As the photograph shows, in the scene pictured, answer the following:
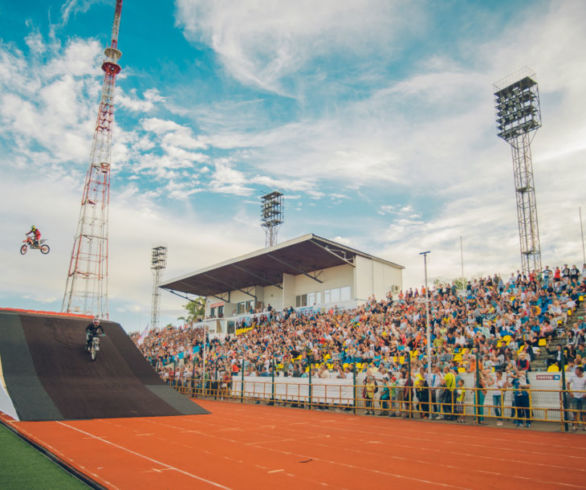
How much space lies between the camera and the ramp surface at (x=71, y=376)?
47.3ft

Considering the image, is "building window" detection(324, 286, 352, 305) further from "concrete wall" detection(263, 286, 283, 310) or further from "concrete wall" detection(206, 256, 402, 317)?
"concrete wall" detection(263, 286, 283, 310)

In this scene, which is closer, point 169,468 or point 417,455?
point 169,468

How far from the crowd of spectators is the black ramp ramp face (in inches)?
445

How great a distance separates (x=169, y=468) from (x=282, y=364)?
59.4 ft

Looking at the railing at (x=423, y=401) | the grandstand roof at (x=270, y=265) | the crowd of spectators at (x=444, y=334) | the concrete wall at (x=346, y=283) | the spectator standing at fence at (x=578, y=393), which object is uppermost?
the grandstand roof at (x=270, y=265)

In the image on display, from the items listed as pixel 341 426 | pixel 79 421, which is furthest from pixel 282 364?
pixel 79 421

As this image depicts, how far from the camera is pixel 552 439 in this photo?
455 inches

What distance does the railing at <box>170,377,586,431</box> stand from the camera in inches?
530

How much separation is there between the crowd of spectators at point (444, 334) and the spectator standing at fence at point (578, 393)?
0.76m

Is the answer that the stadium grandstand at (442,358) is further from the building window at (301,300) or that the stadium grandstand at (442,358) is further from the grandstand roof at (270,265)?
the building window at (301,300)

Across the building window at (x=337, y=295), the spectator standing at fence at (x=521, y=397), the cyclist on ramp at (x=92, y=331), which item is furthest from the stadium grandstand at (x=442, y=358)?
the cyclist on ramp at (x=92, y=331)

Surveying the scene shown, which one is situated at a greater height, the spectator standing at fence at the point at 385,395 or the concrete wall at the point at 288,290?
the concrete wall at the point at 288,290

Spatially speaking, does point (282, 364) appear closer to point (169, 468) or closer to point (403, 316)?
point (403, 316)

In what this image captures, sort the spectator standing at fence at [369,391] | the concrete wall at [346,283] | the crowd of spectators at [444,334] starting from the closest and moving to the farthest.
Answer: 1. the crowd of spectators at [444,334]
2. the spectator standing at fence at [369,391]
3. the concrete wall at [346,283]
